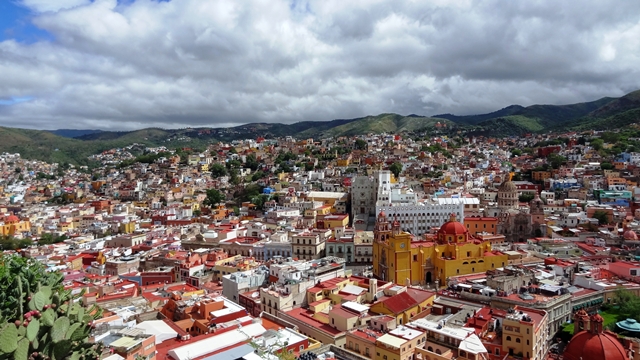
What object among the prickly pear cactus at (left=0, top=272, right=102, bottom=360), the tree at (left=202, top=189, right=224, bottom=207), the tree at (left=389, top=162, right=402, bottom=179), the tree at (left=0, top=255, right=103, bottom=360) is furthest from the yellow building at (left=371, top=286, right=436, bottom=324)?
the tree at (left=202, top=189, right=224, bottom=207)

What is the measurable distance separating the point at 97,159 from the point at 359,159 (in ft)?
343

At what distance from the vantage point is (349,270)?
3497 centimetres

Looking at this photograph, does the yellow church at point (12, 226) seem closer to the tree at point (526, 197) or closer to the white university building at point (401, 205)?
the white university building at point (401, 205)

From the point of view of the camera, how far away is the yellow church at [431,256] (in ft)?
107

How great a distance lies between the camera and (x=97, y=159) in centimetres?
15750

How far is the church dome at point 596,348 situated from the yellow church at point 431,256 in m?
13.0

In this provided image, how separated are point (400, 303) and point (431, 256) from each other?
8.73 m

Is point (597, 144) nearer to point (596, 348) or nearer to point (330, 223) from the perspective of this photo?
point (330, 223)

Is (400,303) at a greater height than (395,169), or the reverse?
(395,169)

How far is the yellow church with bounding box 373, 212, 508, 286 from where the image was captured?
32.6 meters

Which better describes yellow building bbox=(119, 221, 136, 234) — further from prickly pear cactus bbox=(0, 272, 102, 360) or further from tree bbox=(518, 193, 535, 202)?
prickly pear cactus bbox=(0, 272, 102, 360)

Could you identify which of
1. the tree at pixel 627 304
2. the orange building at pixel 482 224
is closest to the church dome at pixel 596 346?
the tree at pixel 627 304

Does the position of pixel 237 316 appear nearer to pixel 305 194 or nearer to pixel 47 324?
pixel 47 324

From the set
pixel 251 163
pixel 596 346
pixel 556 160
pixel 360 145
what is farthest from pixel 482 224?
pixel 360 145
